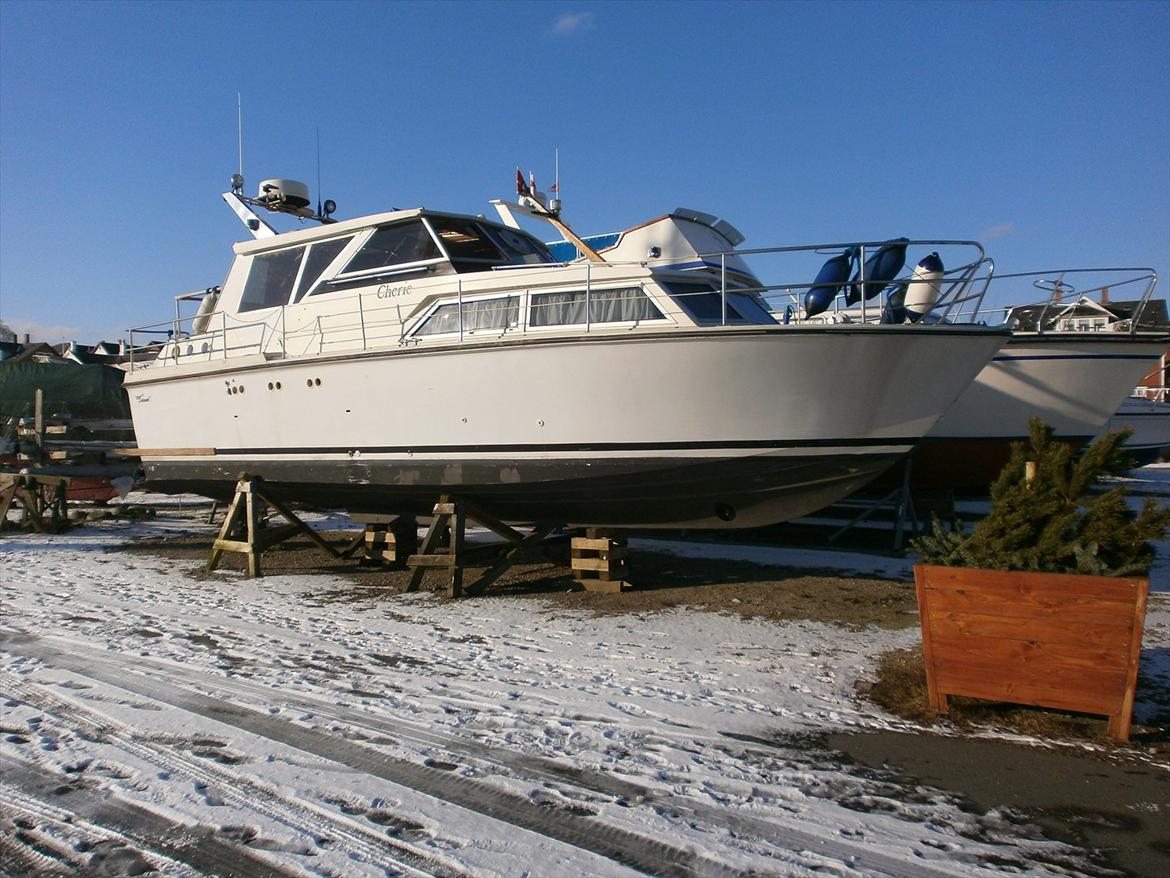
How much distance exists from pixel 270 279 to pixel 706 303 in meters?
5.17

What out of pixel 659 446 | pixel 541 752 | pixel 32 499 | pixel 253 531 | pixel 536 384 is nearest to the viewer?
pixel 541 752

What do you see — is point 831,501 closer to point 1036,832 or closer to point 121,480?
point 1036,832

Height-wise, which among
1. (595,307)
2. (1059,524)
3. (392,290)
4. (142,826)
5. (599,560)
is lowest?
(142,826)

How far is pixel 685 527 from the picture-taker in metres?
7.37

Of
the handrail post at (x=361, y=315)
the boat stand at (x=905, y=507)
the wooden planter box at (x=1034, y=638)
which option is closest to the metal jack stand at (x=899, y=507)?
the boat stand at (x=905, y=507)

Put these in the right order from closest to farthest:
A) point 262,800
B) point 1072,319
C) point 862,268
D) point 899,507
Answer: point 262,800 → point 862,268 → point 899,507 → point 1072,319

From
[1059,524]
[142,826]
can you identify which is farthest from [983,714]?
[142,826]

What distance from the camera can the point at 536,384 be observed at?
6.92m

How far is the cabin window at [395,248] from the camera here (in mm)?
8172

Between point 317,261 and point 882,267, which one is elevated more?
point 317,261

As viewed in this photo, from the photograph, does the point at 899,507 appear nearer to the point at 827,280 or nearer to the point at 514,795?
the point at 827,280

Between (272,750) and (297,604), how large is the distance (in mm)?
3582

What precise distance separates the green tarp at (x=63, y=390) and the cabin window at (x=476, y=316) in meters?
17.1

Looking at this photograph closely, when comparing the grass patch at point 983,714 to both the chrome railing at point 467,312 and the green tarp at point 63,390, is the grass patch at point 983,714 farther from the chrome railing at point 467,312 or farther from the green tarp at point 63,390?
the green tarp at point 63,390
